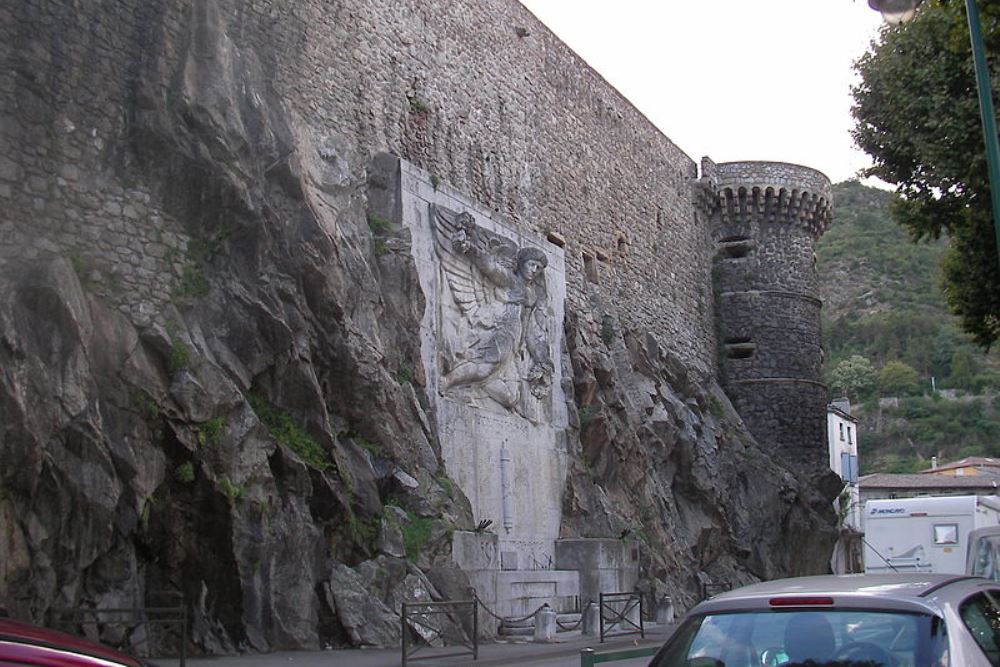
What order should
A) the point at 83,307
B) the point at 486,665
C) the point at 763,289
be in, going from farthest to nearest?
1. the point at 763,289
2. the point at 486,665
3. the point at 83,307

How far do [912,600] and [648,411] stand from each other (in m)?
21.7

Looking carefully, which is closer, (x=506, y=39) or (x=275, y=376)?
(x=275, y=376)

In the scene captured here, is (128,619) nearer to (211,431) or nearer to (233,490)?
(233,490)

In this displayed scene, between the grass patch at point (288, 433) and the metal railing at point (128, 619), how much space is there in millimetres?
2479

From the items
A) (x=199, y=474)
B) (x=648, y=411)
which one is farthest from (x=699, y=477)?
(x=199, y=474)

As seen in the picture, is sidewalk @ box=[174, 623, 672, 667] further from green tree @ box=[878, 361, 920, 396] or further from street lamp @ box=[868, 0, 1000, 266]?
green tree @ box=[878, 361, 920, 396]

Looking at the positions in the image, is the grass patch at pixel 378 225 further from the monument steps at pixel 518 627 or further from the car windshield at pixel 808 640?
the car windshield at pixel 808 640

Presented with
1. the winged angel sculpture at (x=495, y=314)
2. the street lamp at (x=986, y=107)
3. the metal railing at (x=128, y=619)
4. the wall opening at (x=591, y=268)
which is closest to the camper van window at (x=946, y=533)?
the winged angel sculpture at (x=495, y=314)

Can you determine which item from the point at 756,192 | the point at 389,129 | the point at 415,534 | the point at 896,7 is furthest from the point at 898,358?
the point at 896,7

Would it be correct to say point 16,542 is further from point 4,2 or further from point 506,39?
point 506,39

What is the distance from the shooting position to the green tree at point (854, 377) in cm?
7631

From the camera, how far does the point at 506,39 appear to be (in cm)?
2300

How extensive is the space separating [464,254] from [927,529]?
8011 mm

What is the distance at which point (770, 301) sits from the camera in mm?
31953
